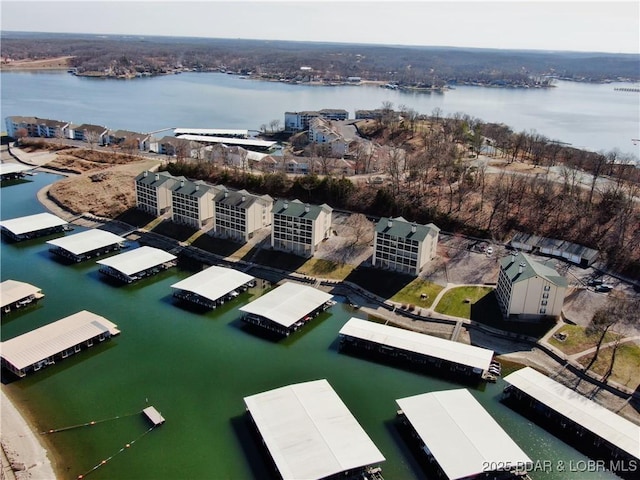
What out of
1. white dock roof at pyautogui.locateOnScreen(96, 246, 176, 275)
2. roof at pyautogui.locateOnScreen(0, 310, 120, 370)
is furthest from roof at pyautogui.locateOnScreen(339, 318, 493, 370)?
white dock roof at pyautogui.locateOnScreen(96, 246, 176, 275)

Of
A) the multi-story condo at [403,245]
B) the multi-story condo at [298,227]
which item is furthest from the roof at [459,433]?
the multi-story condo at [298,227]

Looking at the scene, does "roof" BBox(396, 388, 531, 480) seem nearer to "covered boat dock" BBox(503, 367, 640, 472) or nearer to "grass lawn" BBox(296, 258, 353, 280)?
"covered boat dock" BBox(503, 367, 640, 472)

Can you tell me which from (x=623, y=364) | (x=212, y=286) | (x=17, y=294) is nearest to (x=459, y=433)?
(x=623, y=364)

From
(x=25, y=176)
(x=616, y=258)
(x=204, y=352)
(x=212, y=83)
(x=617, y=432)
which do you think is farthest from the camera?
(x=212, y=83)

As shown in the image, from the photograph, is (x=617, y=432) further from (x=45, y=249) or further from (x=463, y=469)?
(x=45, y=249)

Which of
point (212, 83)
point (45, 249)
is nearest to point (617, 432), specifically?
point (45, 249)

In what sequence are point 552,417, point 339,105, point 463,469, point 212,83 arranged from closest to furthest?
1. point 463,469
2. point 552,417
3. point 339,105
4. point 212,83

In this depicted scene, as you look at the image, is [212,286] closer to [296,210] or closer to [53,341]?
[296,210]
